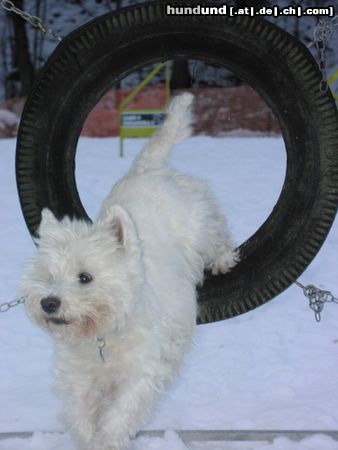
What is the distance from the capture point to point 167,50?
13.8ft

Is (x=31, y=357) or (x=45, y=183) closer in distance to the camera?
(x=45, y=183)

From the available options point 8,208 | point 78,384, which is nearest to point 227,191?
point 8,208

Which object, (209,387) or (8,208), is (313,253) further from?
(8,208)

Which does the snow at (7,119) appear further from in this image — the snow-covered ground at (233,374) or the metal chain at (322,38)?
the metal chain at (322,38)

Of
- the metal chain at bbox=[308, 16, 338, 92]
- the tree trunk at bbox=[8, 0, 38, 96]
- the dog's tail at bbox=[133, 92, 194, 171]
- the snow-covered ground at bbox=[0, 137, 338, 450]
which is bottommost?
the snow-covered ground at bbox=[0, 137, 338, 450]

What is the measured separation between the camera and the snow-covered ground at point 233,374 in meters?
4.88

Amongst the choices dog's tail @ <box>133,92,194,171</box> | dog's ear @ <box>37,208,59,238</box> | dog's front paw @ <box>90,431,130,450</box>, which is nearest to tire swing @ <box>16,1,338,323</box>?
dog's tail @ <box>133,92,194,171</box>

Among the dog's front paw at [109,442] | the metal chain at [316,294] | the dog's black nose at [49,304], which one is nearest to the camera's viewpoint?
the dog's black nose at [49,304]

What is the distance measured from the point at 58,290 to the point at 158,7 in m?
1.54

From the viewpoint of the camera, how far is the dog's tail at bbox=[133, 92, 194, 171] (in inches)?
182

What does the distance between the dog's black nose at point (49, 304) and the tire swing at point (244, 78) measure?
110 centimetres

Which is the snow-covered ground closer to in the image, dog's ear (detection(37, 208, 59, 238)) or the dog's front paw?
the dog's front paw

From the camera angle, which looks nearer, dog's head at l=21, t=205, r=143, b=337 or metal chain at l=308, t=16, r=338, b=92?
dog's head at l=21, t=205, r=143, b=337

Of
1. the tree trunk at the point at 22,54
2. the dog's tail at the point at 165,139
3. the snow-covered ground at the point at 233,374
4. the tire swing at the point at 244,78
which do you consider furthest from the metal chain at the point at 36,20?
the tree trunk at the point at 22,54
